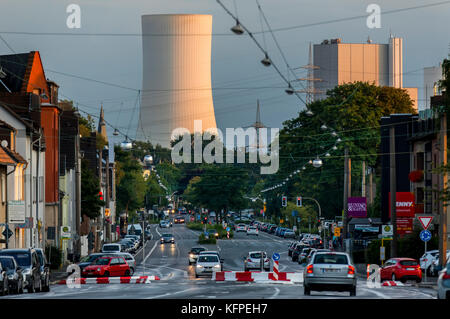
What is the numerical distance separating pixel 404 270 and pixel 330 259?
15.7 m

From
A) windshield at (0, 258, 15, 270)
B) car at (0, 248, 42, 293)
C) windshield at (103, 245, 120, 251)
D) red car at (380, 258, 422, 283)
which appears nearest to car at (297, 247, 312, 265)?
windshield at (103, 245, 120, 251)

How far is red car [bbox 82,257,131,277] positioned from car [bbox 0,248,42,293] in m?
13.4

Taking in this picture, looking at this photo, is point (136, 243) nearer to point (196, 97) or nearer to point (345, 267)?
point (196, 97)

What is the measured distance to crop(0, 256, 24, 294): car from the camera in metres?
31.4

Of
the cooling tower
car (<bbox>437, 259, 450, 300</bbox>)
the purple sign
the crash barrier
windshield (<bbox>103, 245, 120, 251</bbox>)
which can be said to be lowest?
windshield (<bbox>103, 245, 120, 251</bbox>)

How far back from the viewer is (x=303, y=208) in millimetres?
128000

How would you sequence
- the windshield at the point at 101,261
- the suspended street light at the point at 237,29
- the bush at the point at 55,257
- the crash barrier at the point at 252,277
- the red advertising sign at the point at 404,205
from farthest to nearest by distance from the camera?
the bush at the point at 55,257, the red advertising sign at the point at 404,205, the windshield at the point at 101,261, the crash barrier at the point at 252,277, the suspended street light at the point at 237,29

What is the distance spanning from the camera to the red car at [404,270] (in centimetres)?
4584

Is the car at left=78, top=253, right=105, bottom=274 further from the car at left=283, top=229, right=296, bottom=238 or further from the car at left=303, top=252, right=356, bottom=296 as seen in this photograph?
the car at left=283, top=229, right=296, bottom=238

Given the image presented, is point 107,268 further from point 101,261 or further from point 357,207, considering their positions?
point 357,207

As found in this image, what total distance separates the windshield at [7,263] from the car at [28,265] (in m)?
1.69

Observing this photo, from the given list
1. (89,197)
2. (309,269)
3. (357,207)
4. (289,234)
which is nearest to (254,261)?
(357,207)

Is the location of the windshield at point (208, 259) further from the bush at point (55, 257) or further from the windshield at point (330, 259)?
the windshield at point (330, 259)

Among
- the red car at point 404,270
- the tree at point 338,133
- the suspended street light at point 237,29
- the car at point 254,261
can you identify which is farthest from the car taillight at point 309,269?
the tree at point 338,133
